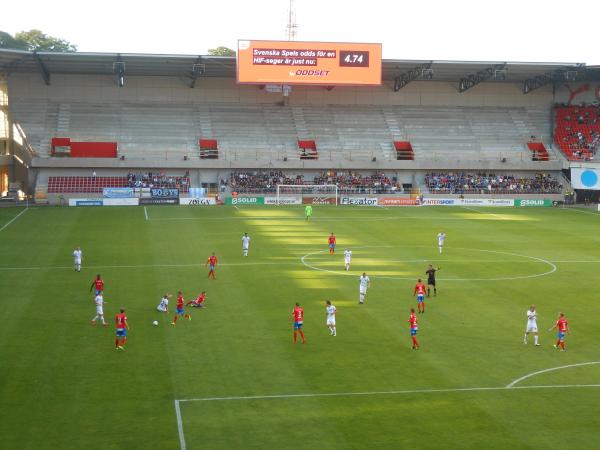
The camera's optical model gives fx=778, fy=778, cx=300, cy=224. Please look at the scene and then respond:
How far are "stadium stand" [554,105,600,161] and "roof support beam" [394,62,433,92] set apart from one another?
730 inches

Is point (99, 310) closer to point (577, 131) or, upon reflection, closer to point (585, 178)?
point (585, 178)

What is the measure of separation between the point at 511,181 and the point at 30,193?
54.0 m

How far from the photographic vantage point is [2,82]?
9038cm

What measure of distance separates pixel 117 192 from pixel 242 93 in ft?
79.5

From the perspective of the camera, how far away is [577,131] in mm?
97875

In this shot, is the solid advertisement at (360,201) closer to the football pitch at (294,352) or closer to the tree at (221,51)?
the football pitch at (294,352)

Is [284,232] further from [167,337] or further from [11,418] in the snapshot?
[11,418]

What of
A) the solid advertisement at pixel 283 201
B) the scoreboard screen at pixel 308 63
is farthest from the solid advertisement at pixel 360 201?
the scoreboard screen at pixel 308 63

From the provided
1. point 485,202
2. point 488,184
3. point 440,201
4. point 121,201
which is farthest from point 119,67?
point 488,184

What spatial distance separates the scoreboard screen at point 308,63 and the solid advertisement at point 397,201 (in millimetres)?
15251

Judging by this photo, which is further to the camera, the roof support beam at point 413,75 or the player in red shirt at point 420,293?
the roof support beam at point 413,75

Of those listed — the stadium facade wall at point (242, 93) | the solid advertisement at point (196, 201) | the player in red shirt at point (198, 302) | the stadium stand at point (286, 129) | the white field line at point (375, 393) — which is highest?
the stadium facade wall at point (242, 93)

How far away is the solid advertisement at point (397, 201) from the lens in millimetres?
82750

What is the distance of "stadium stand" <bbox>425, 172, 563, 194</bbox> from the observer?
88.7m
